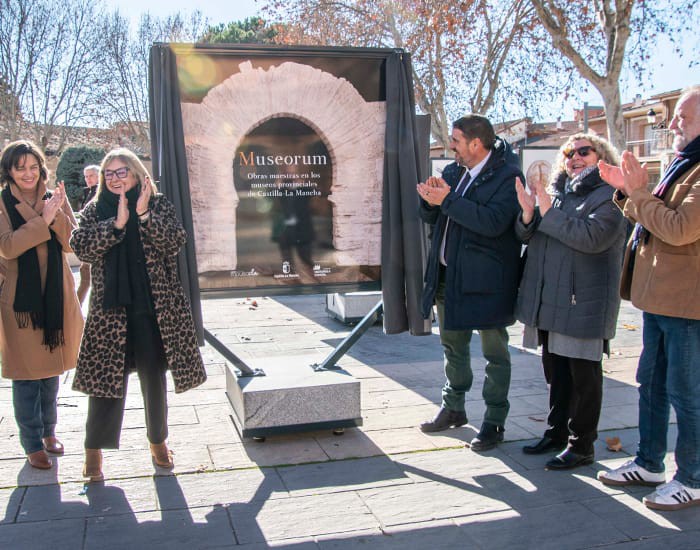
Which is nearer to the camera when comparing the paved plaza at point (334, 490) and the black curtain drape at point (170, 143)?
the paved plaza at point (334, 490)

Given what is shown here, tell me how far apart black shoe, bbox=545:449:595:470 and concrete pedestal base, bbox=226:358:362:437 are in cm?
126

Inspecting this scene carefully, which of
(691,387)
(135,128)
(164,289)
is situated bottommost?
(691,387)

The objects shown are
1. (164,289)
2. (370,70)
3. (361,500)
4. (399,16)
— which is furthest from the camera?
(399,16)

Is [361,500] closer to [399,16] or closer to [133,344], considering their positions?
[133,344]

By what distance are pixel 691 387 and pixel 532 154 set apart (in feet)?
36.0

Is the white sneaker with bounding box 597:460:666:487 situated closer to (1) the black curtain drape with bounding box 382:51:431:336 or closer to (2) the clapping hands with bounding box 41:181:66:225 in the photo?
(1) the black curtain drape with bounding box 382:51:431:336

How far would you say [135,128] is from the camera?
118 ft

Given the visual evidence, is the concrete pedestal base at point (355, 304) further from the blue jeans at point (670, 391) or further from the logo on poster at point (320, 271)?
the blue jeans at point (670, 391)

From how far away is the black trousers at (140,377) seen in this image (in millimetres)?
3977

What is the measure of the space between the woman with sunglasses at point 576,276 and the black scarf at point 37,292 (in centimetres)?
277

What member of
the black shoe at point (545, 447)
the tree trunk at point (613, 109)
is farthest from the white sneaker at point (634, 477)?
the tree trunk at point (613, 109)

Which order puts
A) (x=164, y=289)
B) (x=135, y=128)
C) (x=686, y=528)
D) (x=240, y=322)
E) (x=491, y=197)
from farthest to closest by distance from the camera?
(x=135, y=128), (x=240, y=322), (x=491, y=197), (x=164, y=289), (x=686, y=528)

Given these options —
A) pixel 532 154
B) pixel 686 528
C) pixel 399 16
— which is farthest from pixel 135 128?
pixel 686 528

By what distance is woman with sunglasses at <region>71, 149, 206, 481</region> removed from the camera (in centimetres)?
388
